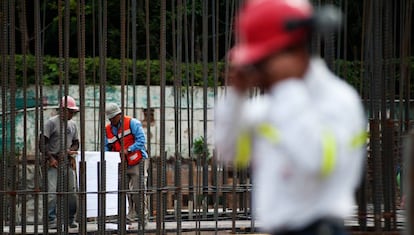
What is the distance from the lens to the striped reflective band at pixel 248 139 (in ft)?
13.9

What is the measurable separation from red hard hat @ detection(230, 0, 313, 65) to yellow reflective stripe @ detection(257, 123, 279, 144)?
0.79 feet

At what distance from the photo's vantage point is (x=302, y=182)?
13.9 ft

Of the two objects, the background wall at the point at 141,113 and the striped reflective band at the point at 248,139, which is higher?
the background wall at the point at 141,113

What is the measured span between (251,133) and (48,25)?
2026cm

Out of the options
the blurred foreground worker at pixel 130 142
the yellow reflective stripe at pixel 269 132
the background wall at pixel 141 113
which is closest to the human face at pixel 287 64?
the yellow reflective stripe at pixel 269 132

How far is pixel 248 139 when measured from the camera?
4.39 meters

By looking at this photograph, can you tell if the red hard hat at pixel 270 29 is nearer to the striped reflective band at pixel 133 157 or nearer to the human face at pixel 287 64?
the human face at pixel 287 64

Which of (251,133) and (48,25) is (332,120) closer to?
(251,133)

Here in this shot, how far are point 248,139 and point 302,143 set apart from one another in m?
0.27

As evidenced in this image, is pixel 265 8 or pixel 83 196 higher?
pixel 265 8

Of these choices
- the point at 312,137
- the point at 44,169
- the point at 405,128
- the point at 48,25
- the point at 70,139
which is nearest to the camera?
the point at 312,137

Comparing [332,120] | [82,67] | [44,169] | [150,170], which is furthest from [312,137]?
[150,170]

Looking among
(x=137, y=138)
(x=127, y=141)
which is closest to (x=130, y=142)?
(x=127, y=141)

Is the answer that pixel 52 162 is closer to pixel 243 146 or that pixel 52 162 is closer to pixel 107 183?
pixel 107 183
